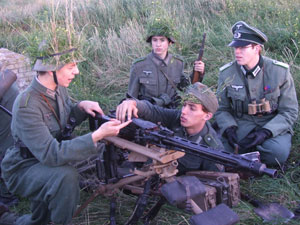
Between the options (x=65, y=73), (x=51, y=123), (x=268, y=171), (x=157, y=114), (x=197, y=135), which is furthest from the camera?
(x=157, y=114)

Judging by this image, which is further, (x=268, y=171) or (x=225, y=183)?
(x=225, y=183)

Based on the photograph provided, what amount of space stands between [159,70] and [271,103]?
1.84 m

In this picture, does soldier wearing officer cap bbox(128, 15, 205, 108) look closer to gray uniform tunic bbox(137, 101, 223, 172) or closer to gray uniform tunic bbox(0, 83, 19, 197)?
gray uniform tunic bbox(137, 101, 223, 172)

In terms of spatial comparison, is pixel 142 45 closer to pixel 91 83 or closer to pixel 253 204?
pixel 91 83

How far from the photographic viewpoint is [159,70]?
568 cm

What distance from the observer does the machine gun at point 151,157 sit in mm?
2902

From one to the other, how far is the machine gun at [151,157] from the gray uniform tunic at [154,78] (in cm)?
201

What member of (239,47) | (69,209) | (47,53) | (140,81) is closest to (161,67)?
(140,81)

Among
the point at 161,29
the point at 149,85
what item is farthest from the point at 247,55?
the point at 149,85

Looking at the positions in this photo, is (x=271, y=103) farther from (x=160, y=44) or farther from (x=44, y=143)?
(x=44, y=143)

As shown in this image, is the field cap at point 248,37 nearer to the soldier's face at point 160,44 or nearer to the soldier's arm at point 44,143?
the soldier's face at point 160,44

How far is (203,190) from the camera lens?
2953 mm

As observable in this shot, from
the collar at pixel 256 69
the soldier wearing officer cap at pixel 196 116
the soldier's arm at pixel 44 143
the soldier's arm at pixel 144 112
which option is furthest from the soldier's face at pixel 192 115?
the collar at pixel 256 69

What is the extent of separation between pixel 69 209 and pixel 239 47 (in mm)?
2972
